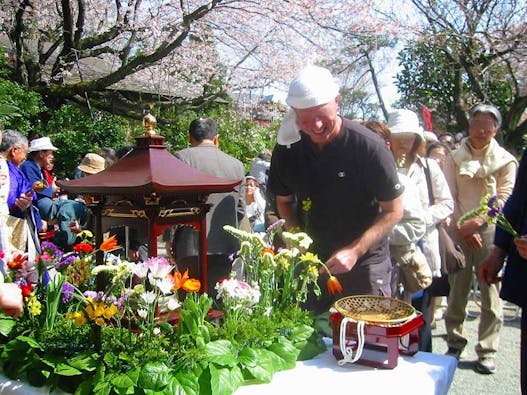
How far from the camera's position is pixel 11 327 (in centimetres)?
186

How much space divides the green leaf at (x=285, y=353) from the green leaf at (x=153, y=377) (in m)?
0.40

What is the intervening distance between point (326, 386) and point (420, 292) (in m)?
1.71

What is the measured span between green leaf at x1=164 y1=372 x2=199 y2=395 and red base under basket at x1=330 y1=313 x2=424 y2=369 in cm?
54

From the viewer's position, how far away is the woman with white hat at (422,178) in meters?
3.14

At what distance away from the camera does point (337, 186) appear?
2.35 meters

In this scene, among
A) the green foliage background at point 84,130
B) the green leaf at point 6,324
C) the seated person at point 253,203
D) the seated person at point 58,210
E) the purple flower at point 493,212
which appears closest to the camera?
the green leaf at point 6,324

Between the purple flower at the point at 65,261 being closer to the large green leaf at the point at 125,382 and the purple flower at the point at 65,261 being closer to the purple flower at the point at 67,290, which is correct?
the purple flower at the point at 67,290

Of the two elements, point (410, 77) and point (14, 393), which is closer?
point (14, 393)

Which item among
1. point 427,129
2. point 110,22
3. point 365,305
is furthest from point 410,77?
point 365,305

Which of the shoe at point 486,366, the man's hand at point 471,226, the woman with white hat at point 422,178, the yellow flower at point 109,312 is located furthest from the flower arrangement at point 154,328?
the shoe at point 486,366

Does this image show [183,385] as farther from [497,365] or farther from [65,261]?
[497,365]

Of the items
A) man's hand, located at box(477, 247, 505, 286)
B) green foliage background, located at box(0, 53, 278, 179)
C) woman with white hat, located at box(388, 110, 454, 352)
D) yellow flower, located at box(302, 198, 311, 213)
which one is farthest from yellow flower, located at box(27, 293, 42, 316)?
green foliage background, located at box(0, 53, 278, 179)

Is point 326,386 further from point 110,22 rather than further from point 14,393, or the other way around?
point 110,22

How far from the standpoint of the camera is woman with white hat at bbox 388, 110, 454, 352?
124 inches
